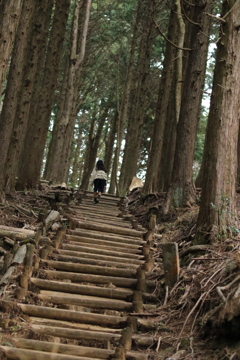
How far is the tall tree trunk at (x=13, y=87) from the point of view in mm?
11156

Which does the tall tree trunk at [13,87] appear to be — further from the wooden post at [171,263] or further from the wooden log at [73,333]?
the wooden log at [73,333]

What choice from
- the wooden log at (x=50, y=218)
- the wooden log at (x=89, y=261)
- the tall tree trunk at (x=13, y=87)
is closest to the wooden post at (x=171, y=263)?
the wooden log at (x=89, y=261)

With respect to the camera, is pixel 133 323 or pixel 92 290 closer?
pixel 133 323

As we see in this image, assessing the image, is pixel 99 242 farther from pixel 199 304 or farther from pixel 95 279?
pixel 199 304

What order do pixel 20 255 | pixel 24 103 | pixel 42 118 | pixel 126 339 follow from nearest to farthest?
pixel 126 339
pixel 20 255
pixel 24 103
pixel 42 118

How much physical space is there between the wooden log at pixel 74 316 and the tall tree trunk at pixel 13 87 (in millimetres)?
5287

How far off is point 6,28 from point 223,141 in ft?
13.7

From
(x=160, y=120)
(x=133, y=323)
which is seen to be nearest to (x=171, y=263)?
(x=133, y=323)

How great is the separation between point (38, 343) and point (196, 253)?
2.99m

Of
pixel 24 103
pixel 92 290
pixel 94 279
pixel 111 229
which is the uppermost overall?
pixel 24 103

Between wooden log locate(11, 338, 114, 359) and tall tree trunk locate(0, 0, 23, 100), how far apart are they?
4.56 meters

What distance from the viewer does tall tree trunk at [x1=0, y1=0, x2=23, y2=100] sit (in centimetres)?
804

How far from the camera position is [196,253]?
7312mm

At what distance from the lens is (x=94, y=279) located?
24.3 ft
